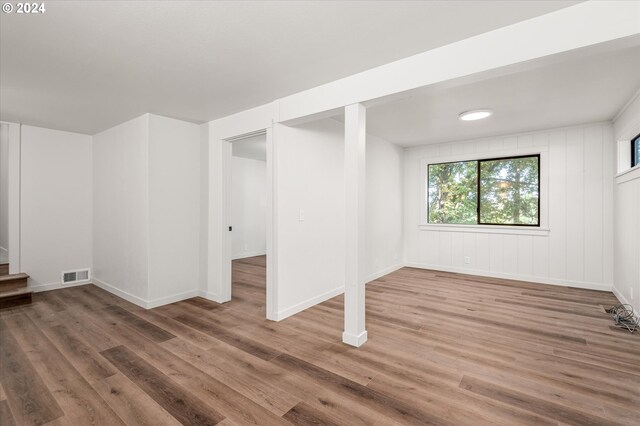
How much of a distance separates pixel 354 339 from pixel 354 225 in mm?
1032

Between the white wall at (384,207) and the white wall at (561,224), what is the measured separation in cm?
104

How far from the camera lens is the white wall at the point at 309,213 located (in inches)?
133

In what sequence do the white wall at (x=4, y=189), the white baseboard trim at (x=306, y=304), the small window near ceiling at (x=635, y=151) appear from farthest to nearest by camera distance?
the white wall at (x=4, y=189)
the small window near ceiling at (x=635, y=151)
the white baseboard trim at (x=306, y=304)

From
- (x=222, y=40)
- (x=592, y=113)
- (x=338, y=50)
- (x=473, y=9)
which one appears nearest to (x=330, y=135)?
(x=338, y=50)

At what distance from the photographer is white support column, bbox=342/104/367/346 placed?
2719 mm

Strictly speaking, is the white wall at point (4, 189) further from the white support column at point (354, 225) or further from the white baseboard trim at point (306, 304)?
the white support column at point (354, 225)

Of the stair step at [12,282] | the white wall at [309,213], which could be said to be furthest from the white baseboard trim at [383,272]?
the stair step at [12,282]

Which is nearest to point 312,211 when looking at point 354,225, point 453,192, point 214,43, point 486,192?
point 354,225

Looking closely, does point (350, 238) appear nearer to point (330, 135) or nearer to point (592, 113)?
point (330, 135)

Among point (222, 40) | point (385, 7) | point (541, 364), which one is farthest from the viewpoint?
point (541, 364)

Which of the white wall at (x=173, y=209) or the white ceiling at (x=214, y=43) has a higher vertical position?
the white ceiling at (x=214, y=43)

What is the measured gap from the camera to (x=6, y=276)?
414cm

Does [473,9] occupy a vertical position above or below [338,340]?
above

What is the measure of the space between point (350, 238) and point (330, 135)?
74.6 inches
